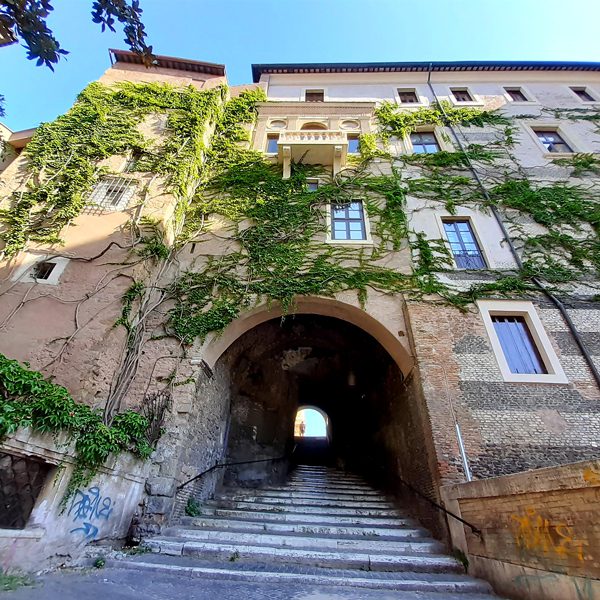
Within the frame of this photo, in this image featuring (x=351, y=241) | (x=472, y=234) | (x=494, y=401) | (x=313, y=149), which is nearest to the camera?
(x=494, y=401)

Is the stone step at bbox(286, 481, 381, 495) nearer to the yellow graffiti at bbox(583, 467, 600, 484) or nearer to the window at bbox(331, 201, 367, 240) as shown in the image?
the yellow graffiti at bbox(583, 467, 600, 484)

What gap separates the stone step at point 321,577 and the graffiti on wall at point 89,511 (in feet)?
1.63

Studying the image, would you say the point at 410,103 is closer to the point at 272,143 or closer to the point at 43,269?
the point at 272,143

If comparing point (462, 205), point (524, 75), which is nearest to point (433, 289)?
point (462, 205)

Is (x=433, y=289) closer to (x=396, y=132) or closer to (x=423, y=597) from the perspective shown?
(x=423, y=597)

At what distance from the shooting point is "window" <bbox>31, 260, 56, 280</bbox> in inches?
299

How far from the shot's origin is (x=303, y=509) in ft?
21.9

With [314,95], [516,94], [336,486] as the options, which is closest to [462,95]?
[516,94]

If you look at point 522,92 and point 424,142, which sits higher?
point 522,92

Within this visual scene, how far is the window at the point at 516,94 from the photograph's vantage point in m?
14.6

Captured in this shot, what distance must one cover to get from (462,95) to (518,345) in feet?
44.1

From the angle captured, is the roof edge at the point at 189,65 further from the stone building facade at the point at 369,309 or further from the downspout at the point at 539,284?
the downspout at the point at 539,284

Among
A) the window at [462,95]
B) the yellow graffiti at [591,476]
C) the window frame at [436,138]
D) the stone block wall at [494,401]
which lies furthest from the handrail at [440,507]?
the window at [462,95]

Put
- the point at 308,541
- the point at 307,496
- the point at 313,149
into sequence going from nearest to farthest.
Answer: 1. the point at 308,541
2. the point at 307,496
3. the point at 313,149
